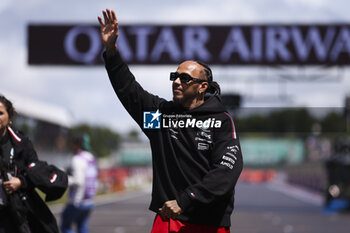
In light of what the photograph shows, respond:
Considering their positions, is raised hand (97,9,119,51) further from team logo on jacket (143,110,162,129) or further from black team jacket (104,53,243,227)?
team logo on jacket (143,110,162,129)

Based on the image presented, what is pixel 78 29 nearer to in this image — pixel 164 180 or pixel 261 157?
pixel 164 180

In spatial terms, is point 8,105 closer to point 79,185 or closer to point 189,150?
point 189,150

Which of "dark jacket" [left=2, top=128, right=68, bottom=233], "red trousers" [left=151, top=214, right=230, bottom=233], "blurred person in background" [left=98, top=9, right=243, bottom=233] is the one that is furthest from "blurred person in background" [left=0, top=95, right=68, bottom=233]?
"red trousers" [left=151, top=214, right=230, bottom=233]

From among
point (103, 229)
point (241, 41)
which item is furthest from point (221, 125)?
point (241, 41)

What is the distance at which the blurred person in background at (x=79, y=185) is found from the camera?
29.6 ft

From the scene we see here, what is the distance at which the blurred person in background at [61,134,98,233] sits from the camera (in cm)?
901

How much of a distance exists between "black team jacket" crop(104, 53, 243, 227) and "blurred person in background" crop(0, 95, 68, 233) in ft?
2.78

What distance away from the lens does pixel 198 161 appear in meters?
3.89

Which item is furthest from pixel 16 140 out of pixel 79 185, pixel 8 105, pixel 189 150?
pixel 79 185

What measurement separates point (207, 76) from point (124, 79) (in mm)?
507

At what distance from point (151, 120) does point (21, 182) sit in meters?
0.97

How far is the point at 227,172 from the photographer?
3.79m

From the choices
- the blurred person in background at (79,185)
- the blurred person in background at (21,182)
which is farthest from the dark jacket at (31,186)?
the blurred person in background at (79,185)

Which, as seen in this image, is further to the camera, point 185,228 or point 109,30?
point 109,30
